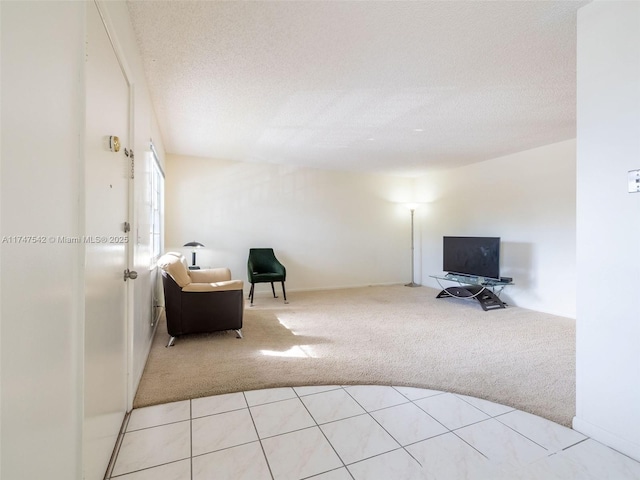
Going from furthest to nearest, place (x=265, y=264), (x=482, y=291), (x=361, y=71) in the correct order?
(x=265, y=264), (x=482, y=291), (x=361, y=71)

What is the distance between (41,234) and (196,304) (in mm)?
2383

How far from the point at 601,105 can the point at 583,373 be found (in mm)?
1471

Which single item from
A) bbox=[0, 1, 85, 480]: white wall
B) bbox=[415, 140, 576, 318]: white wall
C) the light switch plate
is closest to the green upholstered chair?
bbox=[415, 140, 576, 318]: white wall

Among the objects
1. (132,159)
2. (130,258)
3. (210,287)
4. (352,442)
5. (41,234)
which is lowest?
→ (352,442)

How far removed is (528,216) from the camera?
4625mm

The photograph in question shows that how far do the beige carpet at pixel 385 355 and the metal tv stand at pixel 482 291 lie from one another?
230mm

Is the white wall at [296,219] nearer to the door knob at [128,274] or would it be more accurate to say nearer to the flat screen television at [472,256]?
the flat screen television at [472,256]

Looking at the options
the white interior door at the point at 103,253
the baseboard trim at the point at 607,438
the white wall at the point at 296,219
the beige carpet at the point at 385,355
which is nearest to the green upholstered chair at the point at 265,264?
the white wall at the point at 296,219

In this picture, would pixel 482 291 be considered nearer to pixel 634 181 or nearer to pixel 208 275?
pixel 634 181

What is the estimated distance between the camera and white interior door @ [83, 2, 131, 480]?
1.19 metres

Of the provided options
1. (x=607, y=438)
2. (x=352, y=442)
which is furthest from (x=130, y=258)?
(x=607, y=438)

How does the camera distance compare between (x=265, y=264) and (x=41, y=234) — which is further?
(x=265, y=264)

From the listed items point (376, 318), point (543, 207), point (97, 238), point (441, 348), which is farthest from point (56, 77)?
point (543, 207)

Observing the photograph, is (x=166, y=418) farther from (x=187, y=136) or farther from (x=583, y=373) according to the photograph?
(x=187, y=136)
